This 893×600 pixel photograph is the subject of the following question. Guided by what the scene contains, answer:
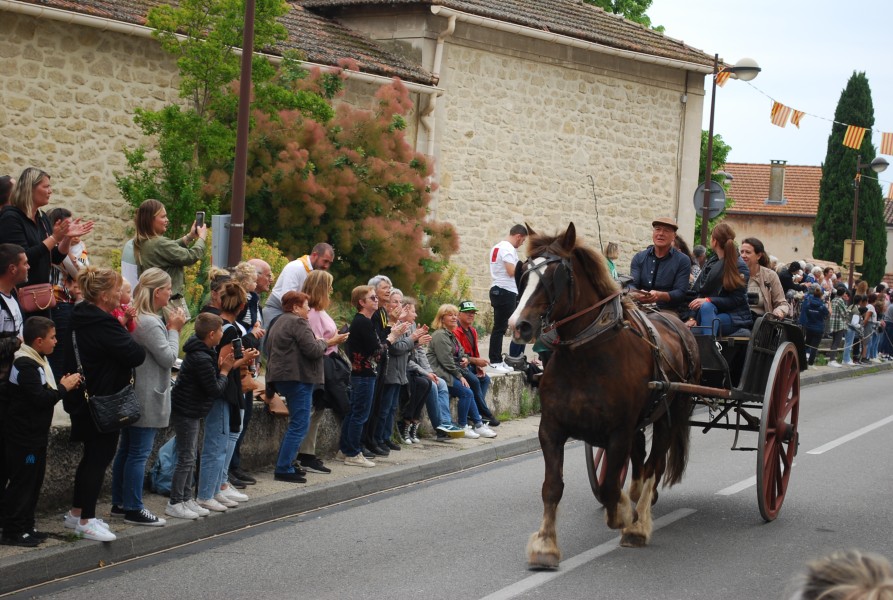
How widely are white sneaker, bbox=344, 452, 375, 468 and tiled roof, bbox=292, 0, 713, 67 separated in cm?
1255

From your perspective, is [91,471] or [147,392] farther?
[147,392]

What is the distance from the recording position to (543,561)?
22.9 feet

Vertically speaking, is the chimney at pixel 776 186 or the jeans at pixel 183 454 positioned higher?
the chimney at pixel 776 186

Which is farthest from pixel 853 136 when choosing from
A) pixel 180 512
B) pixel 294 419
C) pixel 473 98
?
pixel 180 512

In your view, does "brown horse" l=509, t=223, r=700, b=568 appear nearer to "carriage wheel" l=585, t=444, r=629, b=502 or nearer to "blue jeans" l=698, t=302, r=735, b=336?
"carriage wheel" l=585, t=444, r=629, b=502

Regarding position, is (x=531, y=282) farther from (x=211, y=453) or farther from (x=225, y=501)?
(x=225, y=501)

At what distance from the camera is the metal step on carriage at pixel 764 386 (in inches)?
336

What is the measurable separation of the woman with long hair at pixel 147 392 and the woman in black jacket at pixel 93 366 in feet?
1.01

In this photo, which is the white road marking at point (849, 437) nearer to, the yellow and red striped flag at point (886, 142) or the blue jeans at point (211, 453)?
the blue jeans at point (211, 453)

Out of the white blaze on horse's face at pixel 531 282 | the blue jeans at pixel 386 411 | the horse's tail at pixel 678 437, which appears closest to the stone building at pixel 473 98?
the blue jeans at pixel 386 411

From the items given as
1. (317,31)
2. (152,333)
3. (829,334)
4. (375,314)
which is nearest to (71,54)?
(317,31)

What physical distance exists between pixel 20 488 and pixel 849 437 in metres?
10.4

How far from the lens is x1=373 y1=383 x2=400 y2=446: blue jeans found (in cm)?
1105

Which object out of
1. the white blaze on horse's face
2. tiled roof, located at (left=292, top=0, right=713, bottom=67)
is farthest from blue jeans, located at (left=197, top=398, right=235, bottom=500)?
tiled roof, located at (left=292, top=0, right=713, bottom=67)
